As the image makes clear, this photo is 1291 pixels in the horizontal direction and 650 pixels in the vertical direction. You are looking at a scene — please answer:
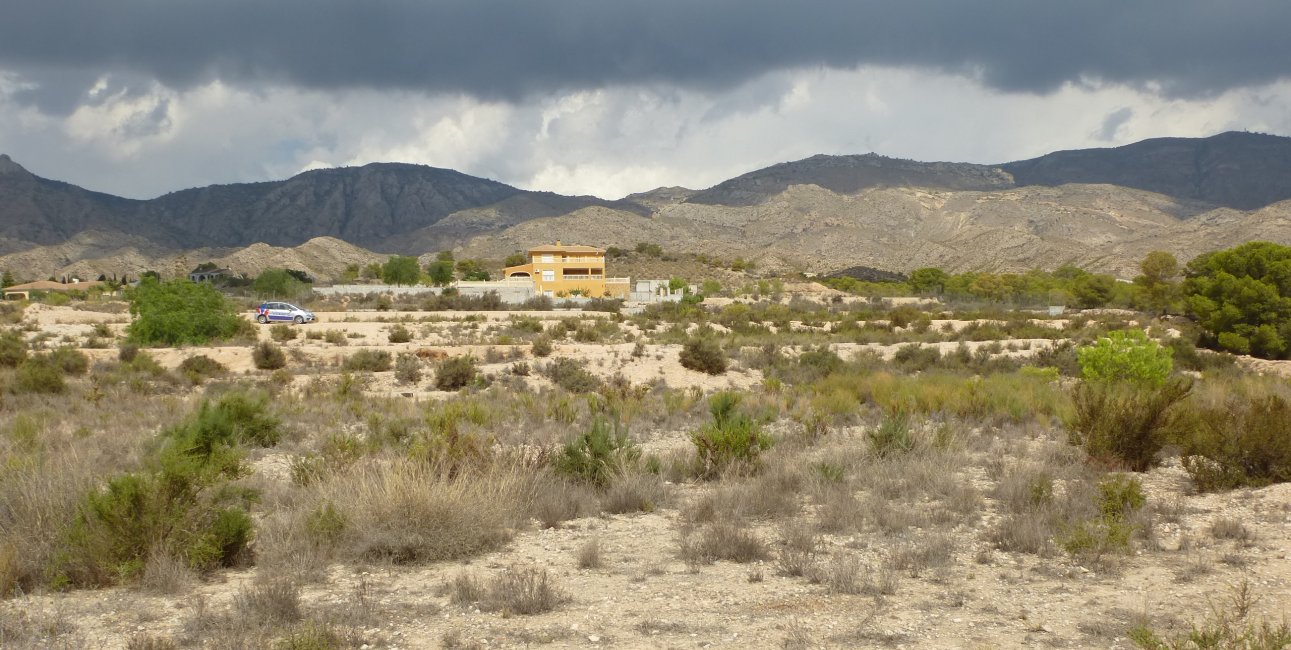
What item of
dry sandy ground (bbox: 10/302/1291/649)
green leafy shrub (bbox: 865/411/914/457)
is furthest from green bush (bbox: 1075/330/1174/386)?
dry sandy ground (bbox: 10/302/1291/649)

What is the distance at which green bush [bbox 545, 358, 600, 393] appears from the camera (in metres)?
25.0

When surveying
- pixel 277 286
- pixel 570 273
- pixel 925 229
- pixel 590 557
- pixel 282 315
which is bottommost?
pixel 590 557

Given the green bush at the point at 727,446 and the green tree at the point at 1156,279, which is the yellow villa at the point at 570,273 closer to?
the green tree at the point at 1156,279

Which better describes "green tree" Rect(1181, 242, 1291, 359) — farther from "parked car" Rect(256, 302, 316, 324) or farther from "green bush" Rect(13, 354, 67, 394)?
"parked car" Rect(256, 302, 316, 324)

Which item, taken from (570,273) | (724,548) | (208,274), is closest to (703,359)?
(724,548)

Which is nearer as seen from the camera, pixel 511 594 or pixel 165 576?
pixel 511 594

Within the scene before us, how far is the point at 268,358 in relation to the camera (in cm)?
2991

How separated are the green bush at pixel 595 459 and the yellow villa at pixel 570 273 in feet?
253

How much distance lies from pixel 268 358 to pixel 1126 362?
82.7 ft

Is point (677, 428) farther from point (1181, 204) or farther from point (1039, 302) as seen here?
point (1181, 204)

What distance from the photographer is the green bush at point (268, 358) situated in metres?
29.7

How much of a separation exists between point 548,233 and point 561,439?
140m

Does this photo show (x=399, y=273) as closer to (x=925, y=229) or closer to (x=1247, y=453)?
(x=1247, y=453)

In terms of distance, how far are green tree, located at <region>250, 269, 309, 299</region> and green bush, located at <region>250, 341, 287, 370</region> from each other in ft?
184
